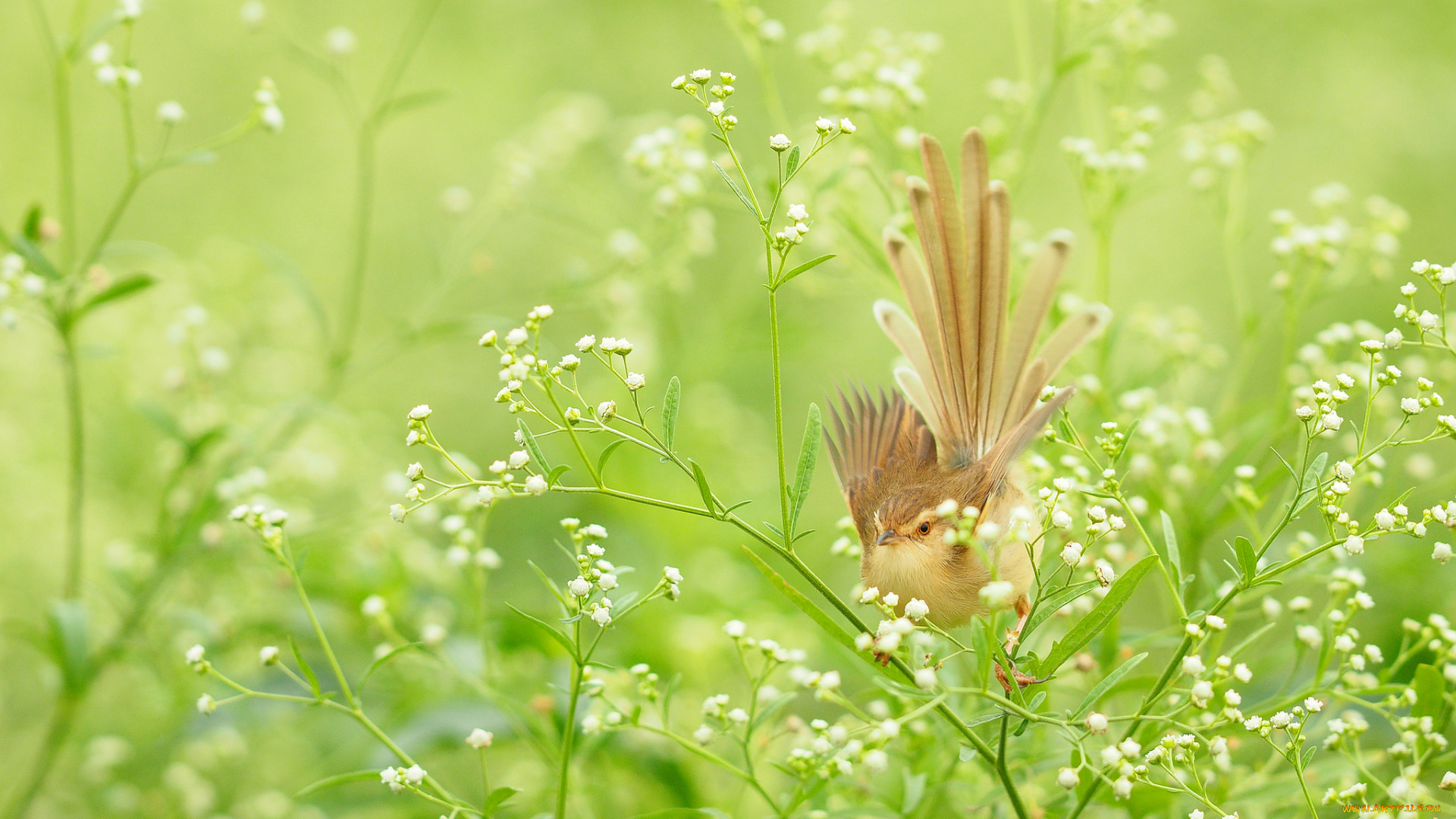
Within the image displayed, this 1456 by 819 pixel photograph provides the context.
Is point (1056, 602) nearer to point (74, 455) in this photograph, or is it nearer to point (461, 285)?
point (74, 455)

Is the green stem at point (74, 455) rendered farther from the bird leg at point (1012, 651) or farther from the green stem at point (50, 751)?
the bird leg at point (1012, 651)

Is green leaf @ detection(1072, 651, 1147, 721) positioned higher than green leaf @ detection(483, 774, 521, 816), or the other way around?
green leaf @ detection(1072, 651, 1147, 721)

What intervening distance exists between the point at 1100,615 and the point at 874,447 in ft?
2.31

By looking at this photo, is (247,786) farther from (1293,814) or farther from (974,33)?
(974,33)

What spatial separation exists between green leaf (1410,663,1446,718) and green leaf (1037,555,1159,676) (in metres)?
0.48

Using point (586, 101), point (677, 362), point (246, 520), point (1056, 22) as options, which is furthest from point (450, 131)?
point (246, 520)

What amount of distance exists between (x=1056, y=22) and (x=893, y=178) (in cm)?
49

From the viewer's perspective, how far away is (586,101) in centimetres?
354

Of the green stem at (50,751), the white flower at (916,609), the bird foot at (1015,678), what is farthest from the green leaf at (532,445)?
the green stem at (50,751)

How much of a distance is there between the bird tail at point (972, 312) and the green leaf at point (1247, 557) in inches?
12.7

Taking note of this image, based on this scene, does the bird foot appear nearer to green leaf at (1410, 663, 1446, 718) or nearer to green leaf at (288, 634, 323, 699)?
green leaf at (1410, 663, 1446, 718)

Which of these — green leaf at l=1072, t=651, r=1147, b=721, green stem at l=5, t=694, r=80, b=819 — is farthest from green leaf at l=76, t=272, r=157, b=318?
green leaf at l=1072, t=651, r=1147, b=721

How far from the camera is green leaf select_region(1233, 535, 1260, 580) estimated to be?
123 centimetres

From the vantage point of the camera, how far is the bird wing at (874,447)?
179 cm
